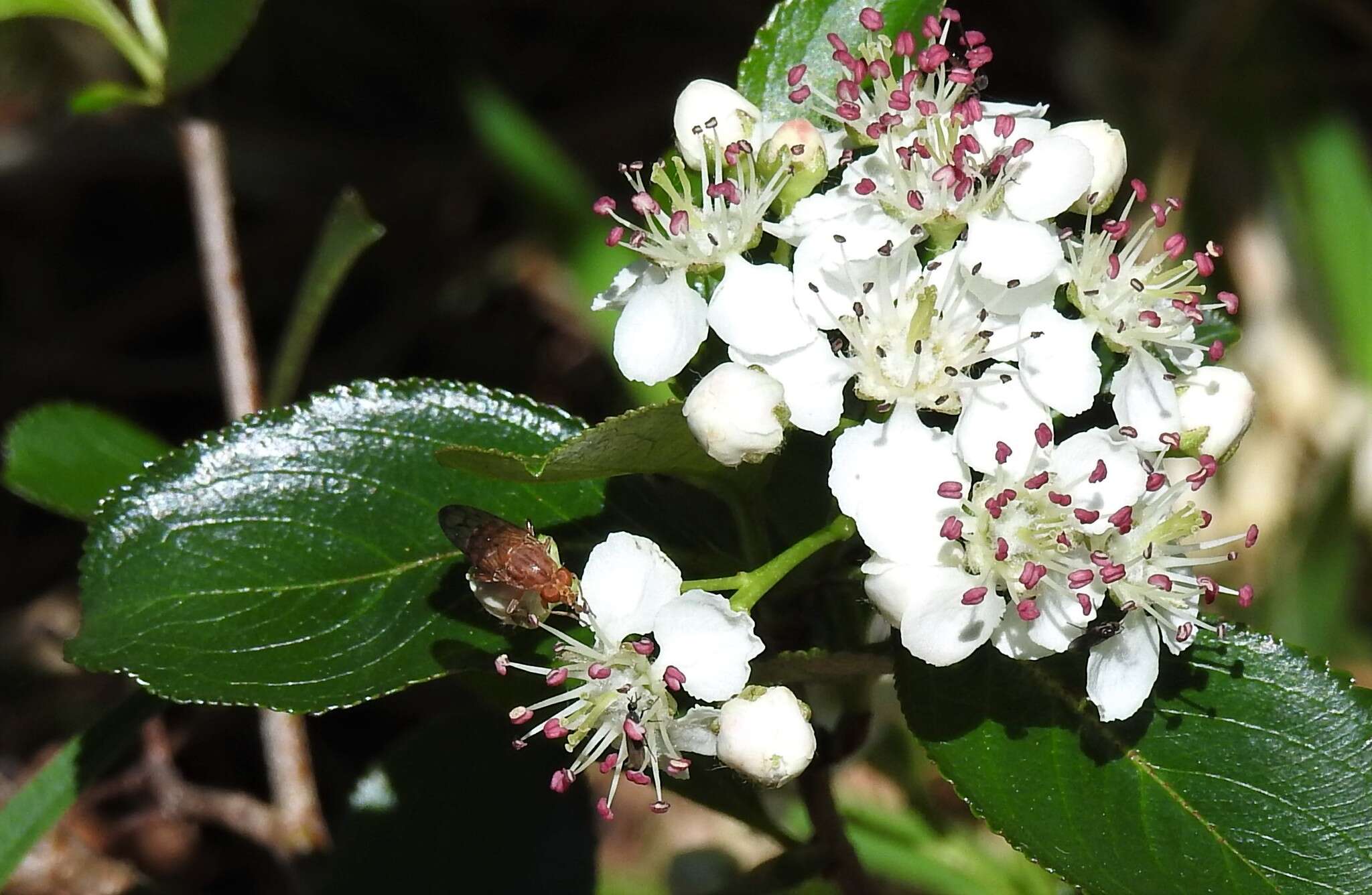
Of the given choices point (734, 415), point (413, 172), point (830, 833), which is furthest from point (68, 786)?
point (413, 172)

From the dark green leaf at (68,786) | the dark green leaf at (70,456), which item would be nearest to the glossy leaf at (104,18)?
the dark green leaf at (70,456)

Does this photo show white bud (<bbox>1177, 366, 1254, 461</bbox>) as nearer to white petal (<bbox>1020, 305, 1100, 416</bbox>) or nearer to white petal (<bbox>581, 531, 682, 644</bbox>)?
white petal (<bbox>1020, 305, 1100, 416</bbox>)

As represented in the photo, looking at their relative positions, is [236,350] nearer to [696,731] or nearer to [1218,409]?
[696,731]

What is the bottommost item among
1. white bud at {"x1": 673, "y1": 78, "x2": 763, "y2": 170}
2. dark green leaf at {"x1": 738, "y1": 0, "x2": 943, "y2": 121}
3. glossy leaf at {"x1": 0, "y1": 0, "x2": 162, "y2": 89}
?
white bud at {"x1": 673, "y1": 78, "x2": 763, "y2": 170}

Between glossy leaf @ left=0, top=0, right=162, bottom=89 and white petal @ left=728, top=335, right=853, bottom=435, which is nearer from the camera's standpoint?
white petal @ left=728, top=335, right=853, bottom=435

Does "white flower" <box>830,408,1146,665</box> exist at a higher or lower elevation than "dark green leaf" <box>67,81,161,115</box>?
lower

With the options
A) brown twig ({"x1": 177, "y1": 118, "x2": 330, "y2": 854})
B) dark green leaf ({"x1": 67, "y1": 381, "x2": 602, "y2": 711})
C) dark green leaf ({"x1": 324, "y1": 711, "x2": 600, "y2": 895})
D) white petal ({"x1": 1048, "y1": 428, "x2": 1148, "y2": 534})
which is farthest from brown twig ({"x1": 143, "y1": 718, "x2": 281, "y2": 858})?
white petal ({"x1": 1048, "y1": 428, "x2": 1148, "y2": 534})
